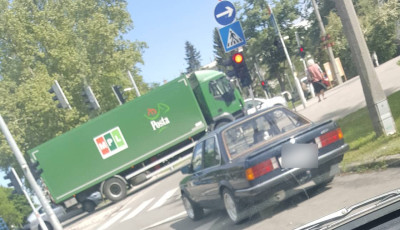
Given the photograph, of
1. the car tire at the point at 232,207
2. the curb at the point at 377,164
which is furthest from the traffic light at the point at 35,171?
the curb at the point at 377,164

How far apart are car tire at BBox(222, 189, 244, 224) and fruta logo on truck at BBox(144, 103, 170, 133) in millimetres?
14756

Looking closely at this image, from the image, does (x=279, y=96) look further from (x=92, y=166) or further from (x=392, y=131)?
(x=392, y=131)

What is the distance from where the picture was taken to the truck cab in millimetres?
20969

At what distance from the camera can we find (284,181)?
18.0ft

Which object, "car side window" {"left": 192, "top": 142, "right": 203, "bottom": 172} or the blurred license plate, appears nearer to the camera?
the blurred license plate

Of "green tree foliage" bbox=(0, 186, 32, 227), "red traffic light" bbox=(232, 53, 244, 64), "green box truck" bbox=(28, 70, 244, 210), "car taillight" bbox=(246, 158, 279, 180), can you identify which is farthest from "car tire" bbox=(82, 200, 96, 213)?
"green tree foliage" bbox=(0, 186, 32, 227)

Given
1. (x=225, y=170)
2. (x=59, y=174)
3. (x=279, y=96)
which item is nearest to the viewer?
(x=225, y=170)

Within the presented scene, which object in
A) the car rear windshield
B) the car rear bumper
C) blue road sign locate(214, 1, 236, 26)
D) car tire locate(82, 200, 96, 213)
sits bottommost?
car tire locate(82, 200, 96, 213)

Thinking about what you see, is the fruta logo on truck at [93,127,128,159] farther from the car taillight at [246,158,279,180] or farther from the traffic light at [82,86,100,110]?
the car taillight at [246,158,279,180]

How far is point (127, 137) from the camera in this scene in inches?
821

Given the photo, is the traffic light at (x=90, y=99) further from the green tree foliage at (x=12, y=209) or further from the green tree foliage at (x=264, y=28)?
the green tree foliage at (x=12, y=209)

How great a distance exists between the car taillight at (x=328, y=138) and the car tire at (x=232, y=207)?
139 cm

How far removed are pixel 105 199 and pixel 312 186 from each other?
1679 cm

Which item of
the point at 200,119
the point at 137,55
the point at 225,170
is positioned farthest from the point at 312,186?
the point at 200,119
